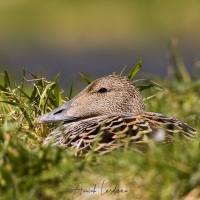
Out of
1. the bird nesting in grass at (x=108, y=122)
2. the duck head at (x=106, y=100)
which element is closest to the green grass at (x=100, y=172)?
the bird nesting in grass at (x=108, y=122)

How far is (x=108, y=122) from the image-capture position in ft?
17.8

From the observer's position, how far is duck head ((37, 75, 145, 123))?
6480mm

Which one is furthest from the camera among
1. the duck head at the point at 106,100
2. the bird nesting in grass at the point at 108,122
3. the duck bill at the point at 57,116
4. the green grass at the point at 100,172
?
the duck head at the point at 106,100

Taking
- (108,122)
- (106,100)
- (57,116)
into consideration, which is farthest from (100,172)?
(106,100)

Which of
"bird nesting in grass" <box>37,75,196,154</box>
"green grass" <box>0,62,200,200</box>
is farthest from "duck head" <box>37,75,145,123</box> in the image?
"green grass" <box>0,62,200,200</box>

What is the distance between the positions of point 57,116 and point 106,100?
17.7 inches

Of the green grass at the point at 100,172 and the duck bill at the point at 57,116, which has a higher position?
the green grass at the point at 100,172

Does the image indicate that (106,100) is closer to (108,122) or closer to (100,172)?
(108,122)

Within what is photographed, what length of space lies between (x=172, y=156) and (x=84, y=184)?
17.8 inches

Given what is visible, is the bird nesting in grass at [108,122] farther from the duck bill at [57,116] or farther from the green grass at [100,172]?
the green grass at [100,172]

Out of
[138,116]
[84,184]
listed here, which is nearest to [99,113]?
[138,116]

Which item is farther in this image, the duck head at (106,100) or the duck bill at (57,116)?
the duck head at (106,100)

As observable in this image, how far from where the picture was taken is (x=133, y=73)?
690 cm

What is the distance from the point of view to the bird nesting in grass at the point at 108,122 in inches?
200
